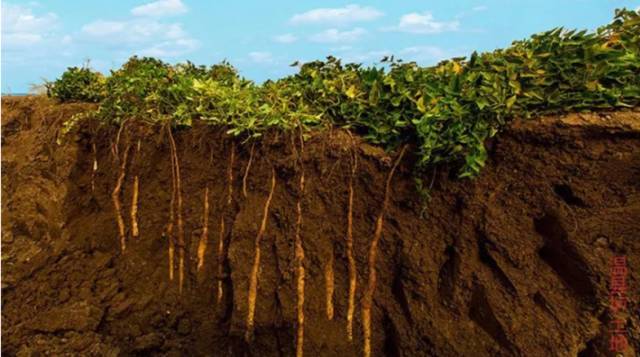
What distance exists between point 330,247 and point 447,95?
1.45 m

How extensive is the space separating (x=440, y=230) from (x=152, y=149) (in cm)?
281

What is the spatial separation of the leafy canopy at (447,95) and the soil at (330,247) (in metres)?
0.15

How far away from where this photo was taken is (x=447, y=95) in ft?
12.7

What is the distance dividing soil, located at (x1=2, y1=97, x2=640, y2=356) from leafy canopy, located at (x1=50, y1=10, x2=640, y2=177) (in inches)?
5.8

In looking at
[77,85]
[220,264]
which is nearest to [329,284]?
[220,264]

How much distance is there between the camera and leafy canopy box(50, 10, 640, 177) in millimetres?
3729

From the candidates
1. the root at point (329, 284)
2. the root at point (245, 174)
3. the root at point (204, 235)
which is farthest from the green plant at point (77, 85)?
the root at point (329, 284)

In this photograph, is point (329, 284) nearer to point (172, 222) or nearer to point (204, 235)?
point (204, 235)

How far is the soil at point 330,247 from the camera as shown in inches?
147

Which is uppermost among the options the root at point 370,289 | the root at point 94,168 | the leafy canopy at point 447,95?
the leafy canopy at point 447,95

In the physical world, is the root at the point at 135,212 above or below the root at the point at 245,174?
below

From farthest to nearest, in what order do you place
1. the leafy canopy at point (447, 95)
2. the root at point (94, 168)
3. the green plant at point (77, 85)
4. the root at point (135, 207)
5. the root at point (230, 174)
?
the green plant at point (77, 85) < the root at point (94, 168) < the root at point (135, 207) < the root at point (230, 174) < the leafy canopy at point (447, 95)

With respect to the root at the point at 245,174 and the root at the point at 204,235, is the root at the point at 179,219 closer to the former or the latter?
the root at the point at 204,235

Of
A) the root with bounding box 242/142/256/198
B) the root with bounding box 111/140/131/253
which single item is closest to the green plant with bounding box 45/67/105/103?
the root with bounding box 111/140/131/253
